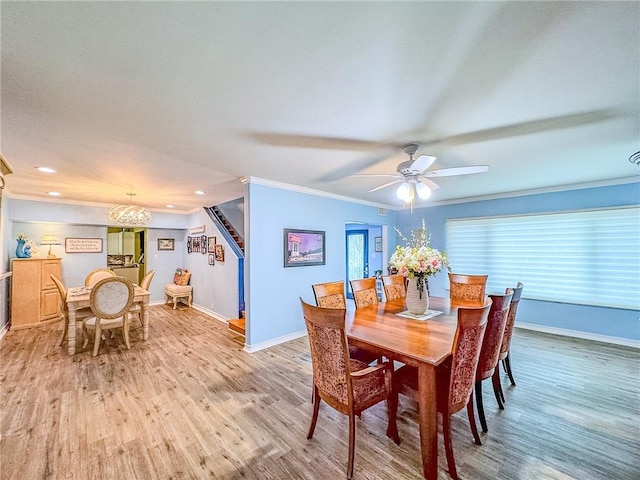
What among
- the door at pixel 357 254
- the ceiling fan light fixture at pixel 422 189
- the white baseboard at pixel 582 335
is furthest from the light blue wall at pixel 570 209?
the ceiling fan light fixture at pixel 422 189

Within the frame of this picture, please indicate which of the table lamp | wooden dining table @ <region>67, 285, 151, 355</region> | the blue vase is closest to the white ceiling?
wooden dining table @ <region>67, 285, 151, 355</region>

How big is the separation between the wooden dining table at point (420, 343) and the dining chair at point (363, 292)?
247 mm

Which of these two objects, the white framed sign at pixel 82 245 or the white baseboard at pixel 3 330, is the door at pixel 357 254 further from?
the white baseboard at pixel 3 330

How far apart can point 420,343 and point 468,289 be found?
1962mm

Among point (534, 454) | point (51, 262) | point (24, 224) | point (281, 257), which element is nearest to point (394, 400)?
point (534, 454)

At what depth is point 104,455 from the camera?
5.98 feet

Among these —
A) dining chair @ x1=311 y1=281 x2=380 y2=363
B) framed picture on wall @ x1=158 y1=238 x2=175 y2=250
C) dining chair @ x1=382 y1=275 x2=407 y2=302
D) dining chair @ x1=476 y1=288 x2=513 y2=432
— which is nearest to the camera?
dining chair @ x1=476 y1=288 x2=513 y2=432

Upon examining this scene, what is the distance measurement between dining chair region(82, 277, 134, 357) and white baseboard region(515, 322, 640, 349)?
6.55 m

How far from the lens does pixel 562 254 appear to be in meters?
4.31

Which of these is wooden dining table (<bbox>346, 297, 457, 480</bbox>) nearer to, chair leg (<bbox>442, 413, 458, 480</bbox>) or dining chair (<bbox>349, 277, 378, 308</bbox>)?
chair leg (<bbox>442, 413, 458, 480</bbox>)

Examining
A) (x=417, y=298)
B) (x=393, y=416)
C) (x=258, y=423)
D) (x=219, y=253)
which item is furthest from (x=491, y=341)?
(x=219, y=253)

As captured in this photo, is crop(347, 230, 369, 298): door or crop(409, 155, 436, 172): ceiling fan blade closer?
crop(409, 155, 436, 172): ceiling fan blade

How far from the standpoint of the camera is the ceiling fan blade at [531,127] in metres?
2.02

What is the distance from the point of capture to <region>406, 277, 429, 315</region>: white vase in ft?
8.49
